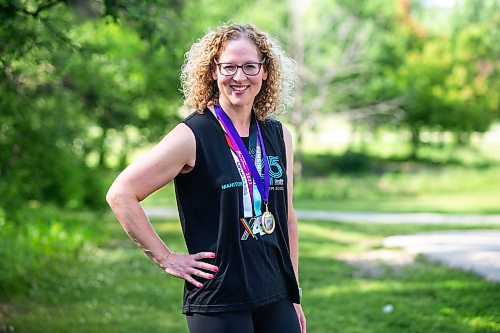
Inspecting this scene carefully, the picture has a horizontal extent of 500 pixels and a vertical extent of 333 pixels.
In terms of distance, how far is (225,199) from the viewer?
2918 mm

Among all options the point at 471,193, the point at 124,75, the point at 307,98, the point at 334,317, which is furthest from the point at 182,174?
the point at 307,98

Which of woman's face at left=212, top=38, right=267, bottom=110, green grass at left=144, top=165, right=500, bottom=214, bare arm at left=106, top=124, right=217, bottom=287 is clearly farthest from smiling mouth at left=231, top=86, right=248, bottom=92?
green grass at left=144, top=165, right=500, bottom=214

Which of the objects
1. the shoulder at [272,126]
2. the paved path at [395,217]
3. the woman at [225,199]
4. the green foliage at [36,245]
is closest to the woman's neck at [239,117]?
the woman at [225,199]

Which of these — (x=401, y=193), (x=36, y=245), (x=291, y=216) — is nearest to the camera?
(x=291, y=216)

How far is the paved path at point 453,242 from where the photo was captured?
28.7 feet

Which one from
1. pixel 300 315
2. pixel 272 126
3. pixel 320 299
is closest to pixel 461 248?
pixel 320 299

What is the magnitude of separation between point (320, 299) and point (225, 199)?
17.5ft

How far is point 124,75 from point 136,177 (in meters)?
11.3

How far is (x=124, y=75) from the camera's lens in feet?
45.9

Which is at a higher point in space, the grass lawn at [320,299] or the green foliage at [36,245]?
the green foliage at [36,245]

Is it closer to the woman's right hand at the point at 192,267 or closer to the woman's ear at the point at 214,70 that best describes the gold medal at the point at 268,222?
the woman's right hand at the point at 192,267

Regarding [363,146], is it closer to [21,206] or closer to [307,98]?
[307,98]

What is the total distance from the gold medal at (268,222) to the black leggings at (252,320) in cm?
29

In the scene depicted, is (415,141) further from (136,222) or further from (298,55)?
(136,222)
